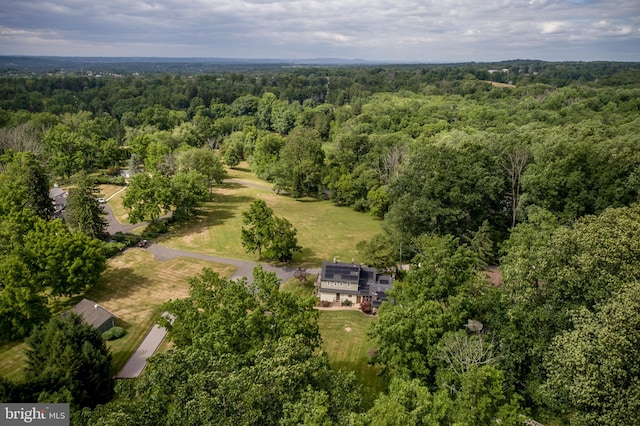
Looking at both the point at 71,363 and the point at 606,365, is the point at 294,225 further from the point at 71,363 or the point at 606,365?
the point at 606,365

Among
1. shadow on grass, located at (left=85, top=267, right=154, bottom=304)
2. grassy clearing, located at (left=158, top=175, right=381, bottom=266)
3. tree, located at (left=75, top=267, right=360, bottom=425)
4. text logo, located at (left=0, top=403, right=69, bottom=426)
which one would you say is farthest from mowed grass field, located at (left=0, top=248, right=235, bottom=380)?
tree, located at (left=75, top=267, right=360, bottom=425)

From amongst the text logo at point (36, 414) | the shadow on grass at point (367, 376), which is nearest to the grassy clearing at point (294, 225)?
the shadow on grass at point (367, 376)

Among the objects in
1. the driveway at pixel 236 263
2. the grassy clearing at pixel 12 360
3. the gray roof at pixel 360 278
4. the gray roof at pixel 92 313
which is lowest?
the grassy clearing at pixel 12 360

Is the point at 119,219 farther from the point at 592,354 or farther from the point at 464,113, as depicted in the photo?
the point at 464,113

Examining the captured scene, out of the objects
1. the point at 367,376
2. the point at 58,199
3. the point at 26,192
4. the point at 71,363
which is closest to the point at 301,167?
the point at 58,199

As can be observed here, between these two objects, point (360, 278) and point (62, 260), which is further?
point (360, 278)

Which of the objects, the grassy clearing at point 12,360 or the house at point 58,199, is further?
the house at point 58,199

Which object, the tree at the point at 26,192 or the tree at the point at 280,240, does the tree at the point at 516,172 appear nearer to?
the tree at the point at 280,240
